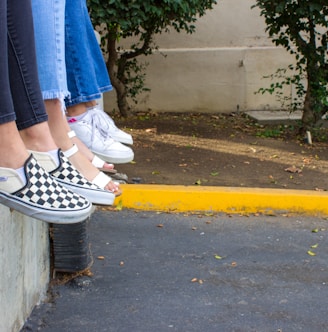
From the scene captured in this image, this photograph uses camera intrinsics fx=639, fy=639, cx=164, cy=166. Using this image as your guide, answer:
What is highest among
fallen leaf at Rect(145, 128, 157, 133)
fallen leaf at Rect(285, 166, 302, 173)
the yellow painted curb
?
the yellow painted curb

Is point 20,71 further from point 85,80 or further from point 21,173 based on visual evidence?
point 85,80

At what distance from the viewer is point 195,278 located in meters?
3.71

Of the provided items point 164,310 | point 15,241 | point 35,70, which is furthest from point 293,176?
point 35,70

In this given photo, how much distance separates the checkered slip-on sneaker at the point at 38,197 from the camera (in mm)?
2072

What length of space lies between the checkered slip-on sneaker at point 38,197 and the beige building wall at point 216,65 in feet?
24.0

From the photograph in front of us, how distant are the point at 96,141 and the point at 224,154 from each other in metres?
3.63

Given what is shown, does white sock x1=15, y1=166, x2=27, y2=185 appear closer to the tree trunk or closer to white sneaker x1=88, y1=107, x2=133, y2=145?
white sneaker x1=88, y1=107, x2=133, y2=145

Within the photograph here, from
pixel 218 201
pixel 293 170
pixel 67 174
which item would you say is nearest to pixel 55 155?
pixel 67 174

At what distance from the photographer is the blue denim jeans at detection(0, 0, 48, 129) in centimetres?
200

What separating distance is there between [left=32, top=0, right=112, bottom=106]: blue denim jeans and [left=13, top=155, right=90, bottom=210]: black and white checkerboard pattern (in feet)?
1.35

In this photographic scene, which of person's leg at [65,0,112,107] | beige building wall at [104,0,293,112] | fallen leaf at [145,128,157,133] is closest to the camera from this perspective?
person's leg at [65,0,112,107]

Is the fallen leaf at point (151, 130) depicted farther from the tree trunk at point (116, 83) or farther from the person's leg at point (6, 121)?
the person's leg at point (6, 121)

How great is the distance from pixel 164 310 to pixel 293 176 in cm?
301

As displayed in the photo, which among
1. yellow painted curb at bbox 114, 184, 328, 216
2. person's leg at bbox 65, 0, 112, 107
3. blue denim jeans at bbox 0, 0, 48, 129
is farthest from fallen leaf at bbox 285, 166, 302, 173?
blue denim jeans at bbox 0, 0, 48, 129
